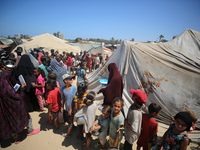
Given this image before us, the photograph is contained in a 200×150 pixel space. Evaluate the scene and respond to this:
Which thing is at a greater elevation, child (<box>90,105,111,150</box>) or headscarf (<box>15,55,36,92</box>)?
headscarf (<box>15,55,36,92</box>)

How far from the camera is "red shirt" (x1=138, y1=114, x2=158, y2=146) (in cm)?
194

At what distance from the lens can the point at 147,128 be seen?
78.0 inches

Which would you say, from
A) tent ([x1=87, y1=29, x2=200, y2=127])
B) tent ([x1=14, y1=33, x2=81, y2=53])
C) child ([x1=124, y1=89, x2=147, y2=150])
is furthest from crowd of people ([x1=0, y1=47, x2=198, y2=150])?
tent ([x1=14, y1=33, x2=81, y2=53])

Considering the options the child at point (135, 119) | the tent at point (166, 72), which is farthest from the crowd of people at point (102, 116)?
the tent at point (166, 72)

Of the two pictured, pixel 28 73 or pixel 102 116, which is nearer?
pixel 102 116

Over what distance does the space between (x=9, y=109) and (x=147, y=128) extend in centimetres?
299

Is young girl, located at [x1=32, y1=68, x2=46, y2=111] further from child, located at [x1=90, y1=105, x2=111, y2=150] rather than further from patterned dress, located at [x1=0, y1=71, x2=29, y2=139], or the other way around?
child, located at [x1=90, y1=105, x2=111, y2=150]

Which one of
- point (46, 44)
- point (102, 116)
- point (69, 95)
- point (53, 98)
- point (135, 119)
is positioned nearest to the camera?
point (135, 119)

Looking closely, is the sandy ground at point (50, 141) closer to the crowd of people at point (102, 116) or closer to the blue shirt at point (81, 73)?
the crowd of people at point (102, 116)

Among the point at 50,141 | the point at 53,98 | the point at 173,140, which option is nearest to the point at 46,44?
the point at 53,98

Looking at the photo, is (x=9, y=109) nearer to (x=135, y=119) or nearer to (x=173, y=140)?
(x=135, y=119)

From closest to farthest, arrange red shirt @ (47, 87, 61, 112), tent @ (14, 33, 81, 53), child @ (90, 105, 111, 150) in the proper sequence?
child @ (90, 105, 111, 150)
red shirt @ (47, 87, 61, 112)
tent @ (14, 33, 81, 53)

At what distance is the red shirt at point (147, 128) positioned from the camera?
1943mm

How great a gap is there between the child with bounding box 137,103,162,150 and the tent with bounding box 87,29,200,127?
163cm
